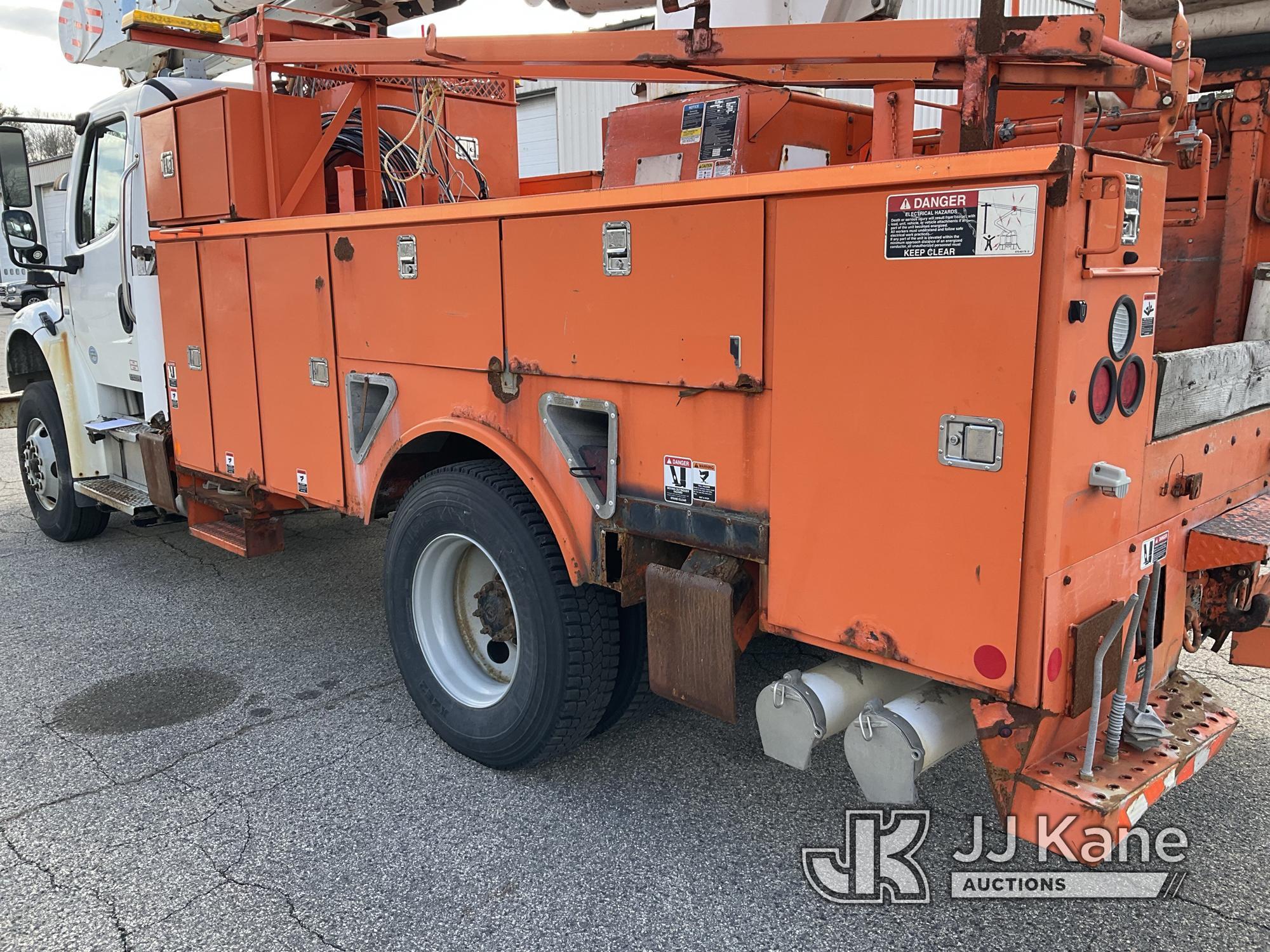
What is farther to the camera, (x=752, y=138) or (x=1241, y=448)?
(x=752, y=138)

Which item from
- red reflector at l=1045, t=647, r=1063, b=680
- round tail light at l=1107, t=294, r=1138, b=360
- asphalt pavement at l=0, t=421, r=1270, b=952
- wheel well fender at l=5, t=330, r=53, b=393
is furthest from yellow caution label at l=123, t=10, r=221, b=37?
Answer: red reflector at l=1045, t=647, r=1063, b=680

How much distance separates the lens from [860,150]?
4102mm

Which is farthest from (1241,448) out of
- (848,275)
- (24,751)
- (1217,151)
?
(24,751)

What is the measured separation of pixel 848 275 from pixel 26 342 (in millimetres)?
6319

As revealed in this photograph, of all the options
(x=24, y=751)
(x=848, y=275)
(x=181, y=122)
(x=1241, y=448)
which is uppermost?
(x=181, y=122)

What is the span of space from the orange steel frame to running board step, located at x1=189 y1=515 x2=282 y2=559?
74.5 inches

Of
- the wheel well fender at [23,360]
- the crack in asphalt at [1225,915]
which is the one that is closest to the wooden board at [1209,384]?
the crack in asphalt at [1225,915]

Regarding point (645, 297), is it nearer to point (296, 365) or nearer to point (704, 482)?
point (704, 482)

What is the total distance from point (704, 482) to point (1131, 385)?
1060 mm

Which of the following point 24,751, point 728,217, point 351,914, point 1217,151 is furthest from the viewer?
point 24,751

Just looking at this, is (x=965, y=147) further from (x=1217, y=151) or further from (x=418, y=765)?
(x=418, y=765)

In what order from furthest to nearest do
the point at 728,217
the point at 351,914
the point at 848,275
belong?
the point at 351,914 < the point at 728,217 < the point at 848,275

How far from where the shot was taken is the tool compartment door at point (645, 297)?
2518mm

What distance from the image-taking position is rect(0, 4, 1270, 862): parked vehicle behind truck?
214cm
